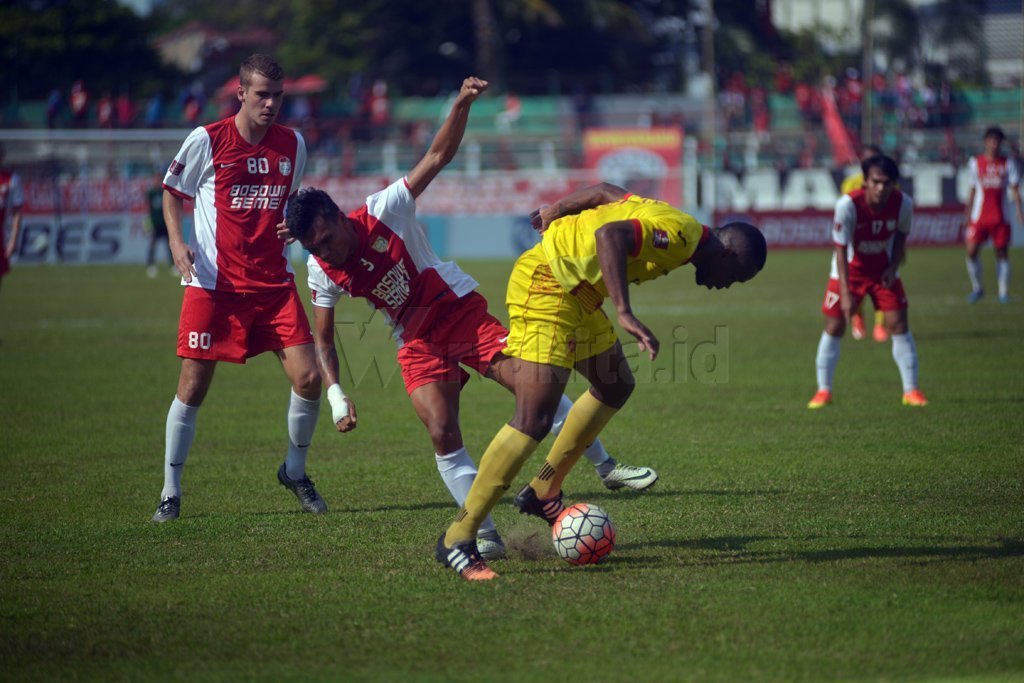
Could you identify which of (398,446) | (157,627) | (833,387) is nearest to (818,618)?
(157,627)

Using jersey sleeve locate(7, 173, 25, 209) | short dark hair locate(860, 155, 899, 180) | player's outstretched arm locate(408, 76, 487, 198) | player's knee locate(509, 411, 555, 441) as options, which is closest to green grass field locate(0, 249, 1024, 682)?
player's knee locate(509, 411, 555, 441)

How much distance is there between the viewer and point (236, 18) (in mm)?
69688

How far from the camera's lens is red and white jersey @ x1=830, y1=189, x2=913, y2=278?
10383 mm

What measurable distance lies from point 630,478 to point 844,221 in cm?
434

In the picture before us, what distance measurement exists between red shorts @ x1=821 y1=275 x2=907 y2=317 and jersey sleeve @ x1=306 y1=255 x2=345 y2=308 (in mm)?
5672

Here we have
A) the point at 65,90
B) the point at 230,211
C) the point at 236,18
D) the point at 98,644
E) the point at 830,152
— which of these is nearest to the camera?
the point at 98,644

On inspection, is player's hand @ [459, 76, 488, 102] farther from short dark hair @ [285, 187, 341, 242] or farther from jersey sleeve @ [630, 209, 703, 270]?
jersey sleeve @ [630, 209, 703, 270]

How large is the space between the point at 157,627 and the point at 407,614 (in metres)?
0.99

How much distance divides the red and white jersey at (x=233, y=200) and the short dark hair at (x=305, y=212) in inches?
53.3

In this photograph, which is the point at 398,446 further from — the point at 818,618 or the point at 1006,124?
the point at 1006,124

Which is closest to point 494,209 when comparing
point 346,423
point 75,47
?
point 75,47

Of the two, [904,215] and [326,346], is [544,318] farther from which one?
[904,215]

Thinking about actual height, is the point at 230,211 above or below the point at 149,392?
above

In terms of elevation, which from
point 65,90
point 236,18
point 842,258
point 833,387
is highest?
point 236,18
